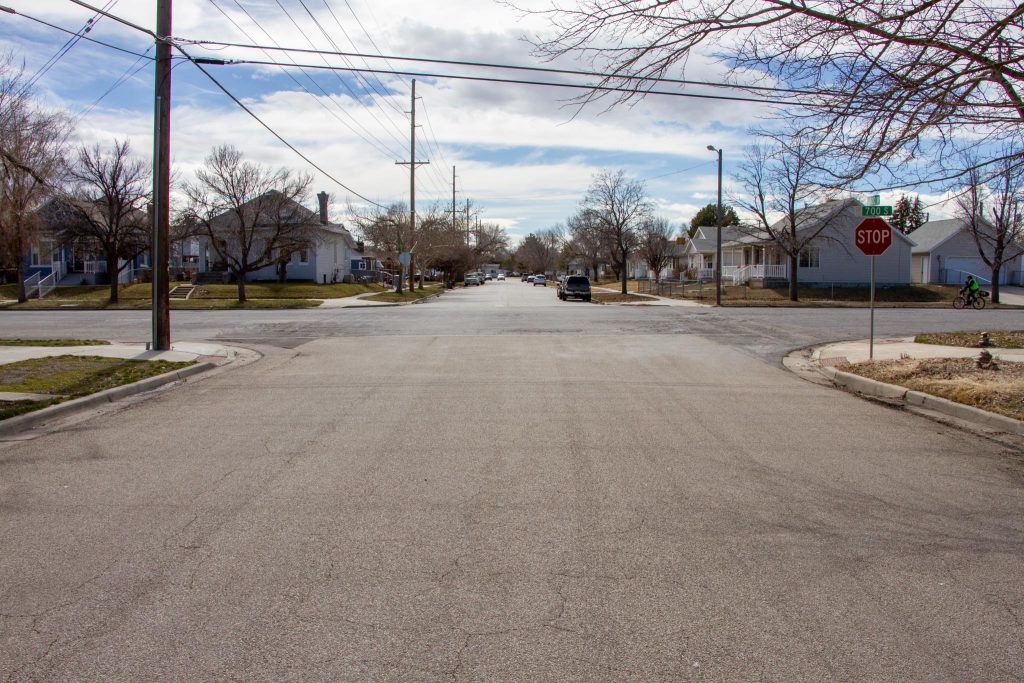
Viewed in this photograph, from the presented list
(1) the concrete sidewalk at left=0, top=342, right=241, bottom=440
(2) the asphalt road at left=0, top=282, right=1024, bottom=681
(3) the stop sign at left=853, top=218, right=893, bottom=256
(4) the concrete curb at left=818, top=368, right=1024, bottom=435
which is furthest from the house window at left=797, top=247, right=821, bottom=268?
(2) the asphalt road at left=0, top=282, right=1024, bottom=681

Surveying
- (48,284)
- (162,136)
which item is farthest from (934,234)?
(48,284)

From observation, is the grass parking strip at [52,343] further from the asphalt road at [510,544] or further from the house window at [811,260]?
the house window at [811,260]

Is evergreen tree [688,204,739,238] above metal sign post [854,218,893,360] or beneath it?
above

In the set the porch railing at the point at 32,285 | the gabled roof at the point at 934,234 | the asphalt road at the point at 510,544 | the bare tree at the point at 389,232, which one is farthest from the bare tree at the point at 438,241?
the asphalt road at the point at 510,544

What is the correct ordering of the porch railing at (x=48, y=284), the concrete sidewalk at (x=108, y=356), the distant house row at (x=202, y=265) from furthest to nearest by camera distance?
the distant house row at (x=202, y=265), the porch railing at (x=48, y=284), the concrete sidewalk at (x=108, y=356)

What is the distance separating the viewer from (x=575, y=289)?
51531mm

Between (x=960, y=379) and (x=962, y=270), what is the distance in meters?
57.6

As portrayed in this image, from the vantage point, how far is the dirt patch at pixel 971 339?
60.8ft

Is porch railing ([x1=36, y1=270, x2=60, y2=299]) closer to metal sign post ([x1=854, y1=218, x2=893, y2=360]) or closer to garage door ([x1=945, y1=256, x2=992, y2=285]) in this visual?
metal sign post ([x1=854, y1=218, x2=893, y2=360])

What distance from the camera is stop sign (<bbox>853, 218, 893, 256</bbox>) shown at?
622 inches

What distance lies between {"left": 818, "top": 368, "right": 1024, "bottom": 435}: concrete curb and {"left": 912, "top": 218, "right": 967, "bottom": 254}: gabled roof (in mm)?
54605

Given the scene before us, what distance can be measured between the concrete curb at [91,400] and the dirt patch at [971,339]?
653 inches

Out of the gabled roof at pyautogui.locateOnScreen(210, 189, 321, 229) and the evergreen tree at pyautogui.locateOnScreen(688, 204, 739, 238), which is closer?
the gabled roof at pyautogui.locateOnScreen(210, 189, 321, 229)

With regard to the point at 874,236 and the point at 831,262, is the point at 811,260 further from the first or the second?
the point at 874,236
